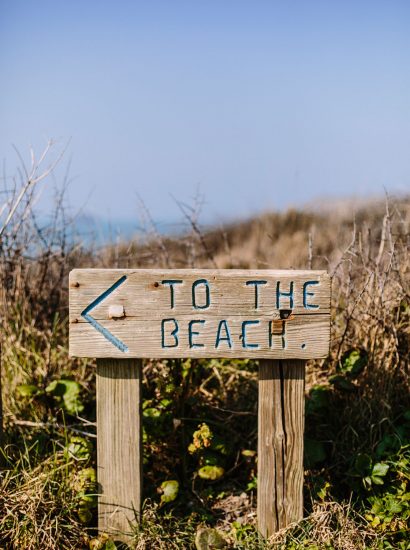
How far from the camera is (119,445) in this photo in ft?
8.58

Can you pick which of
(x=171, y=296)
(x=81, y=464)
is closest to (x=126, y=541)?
(x=81, y=464)

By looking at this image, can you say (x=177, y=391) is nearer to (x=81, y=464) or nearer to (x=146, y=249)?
(x=81, y=464)

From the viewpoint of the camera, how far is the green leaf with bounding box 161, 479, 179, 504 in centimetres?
284

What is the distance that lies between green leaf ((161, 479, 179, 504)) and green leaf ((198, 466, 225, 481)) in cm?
13

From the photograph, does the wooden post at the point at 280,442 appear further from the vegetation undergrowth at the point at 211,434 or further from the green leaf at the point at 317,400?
the green leaf at the point at 317,400

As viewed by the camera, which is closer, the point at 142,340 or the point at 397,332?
the point at 142,340

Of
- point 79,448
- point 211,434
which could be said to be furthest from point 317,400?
point 79,448

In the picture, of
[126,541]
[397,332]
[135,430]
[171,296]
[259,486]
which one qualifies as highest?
[171,296]

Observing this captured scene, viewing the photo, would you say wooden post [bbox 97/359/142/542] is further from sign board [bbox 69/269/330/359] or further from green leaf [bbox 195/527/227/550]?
green leaf [bbox 195/527/227/550]

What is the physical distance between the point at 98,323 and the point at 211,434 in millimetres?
785

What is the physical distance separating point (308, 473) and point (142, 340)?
3.48ft

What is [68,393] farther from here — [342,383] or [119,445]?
[342,383]

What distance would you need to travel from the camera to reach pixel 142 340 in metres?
2.50

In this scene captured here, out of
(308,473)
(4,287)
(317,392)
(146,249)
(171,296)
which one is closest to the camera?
(171,296)
